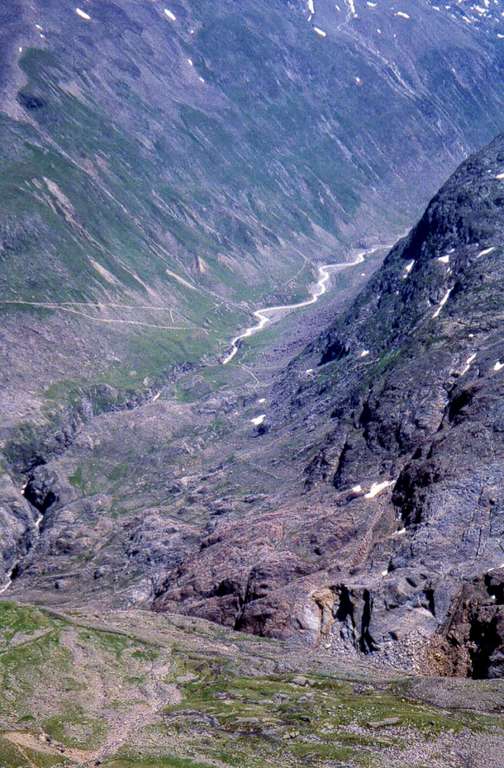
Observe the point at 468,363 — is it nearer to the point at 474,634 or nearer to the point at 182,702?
the point at 474,634

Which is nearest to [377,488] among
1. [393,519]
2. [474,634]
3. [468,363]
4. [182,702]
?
[393,519]

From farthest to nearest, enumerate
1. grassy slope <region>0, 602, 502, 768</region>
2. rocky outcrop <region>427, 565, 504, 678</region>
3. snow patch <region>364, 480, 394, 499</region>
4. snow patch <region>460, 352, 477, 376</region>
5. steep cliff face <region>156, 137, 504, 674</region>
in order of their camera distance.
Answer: snow patch <region>460, 352, 477, 376</region> → snow patch <region>364, 480, 394, 499</region> → steep cliff face <region>156, 137, 504, 674</region> → rocky outcrop <region>427, 565, 504, 678</region> → grassy slope <region>0, 602, 502, 768</region>

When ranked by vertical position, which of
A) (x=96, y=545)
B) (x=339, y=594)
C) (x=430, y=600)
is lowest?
(x=96, y=545)

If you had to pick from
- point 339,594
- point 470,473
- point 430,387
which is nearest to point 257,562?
point 339,594

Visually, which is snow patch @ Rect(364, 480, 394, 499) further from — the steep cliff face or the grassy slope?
the grassy slope

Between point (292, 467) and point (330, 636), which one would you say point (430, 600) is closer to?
point (330, 636)

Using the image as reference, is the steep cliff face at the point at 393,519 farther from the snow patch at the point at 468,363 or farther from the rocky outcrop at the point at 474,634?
the rocky outcrop at the point at 474,634

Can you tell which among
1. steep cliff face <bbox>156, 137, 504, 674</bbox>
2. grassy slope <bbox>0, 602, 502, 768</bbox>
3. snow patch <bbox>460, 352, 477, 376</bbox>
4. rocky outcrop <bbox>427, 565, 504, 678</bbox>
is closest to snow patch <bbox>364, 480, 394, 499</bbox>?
steep cliff face <bbox>156, 137, 504, 674</bbox>

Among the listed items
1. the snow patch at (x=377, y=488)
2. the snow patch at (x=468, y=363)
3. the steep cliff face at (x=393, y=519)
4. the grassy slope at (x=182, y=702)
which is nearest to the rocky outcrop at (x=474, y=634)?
the steep cliff face at (x=393, y=519)
